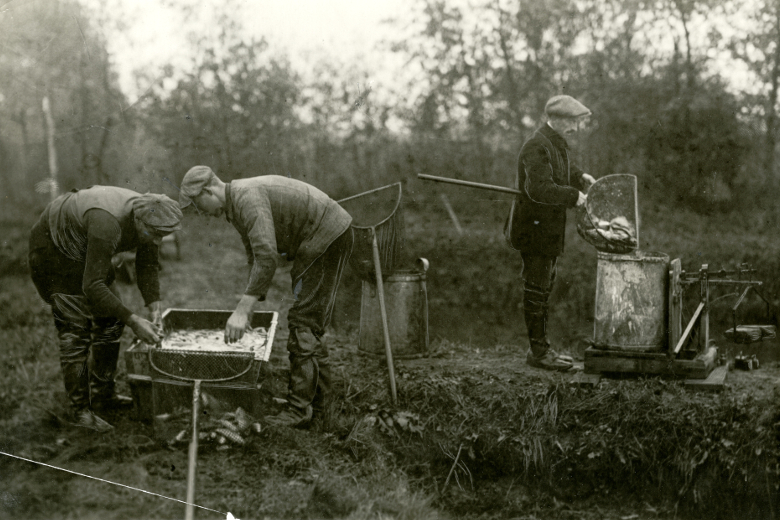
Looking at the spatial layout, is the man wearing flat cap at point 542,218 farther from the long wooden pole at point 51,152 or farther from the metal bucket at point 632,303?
the long wooden pole at point 51,152

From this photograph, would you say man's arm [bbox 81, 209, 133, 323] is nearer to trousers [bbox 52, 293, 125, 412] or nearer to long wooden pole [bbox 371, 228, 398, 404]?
trousers [bbox 52, 293, 125, 412]

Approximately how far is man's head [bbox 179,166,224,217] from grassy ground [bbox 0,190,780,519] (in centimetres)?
20

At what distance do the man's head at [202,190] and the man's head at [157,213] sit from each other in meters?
0.14

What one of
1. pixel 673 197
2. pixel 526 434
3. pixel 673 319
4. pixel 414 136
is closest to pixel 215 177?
pixel 414 136

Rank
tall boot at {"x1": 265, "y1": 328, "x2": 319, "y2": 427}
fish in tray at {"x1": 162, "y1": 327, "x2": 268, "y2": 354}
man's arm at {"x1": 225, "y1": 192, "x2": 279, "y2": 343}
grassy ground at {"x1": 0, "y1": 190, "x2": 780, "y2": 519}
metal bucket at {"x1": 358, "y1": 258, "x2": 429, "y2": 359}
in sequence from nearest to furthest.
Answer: grassy ground at {"x1": 0, "y1": 190, "x2": 780, "y2": 519}
man's arm at {"x1": 225, "y1": 192, "x2": 279, "y2": 343}
fish in tray at {"x1": 162, "y1": 327, "x2": 268, "y2": 354}
tall boot at {"x1": 265, "y1": 328, "x2": 319, "y2": 427}
metal bucket at {"x1": 358, "y1": 258, "x2": 429, "y2": 359}

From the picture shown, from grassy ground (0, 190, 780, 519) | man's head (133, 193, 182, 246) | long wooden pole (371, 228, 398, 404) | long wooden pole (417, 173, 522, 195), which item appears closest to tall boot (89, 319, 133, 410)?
grassy ground (0, 190, 780, 519)

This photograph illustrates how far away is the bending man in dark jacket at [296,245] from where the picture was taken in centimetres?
359

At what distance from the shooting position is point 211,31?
3775 mm

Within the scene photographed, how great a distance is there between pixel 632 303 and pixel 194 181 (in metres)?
2.54

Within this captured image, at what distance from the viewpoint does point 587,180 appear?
12.6ft

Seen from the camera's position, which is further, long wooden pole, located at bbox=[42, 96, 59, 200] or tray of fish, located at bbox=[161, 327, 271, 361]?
long wooden pole, located at bbox=[42, 96, 59, 200]

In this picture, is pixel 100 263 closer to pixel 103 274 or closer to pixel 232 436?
pixel 103 274

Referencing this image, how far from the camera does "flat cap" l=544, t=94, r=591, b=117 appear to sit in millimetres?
3570

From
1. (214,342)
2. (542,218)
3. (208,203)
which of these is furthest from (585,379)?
(208,203)
